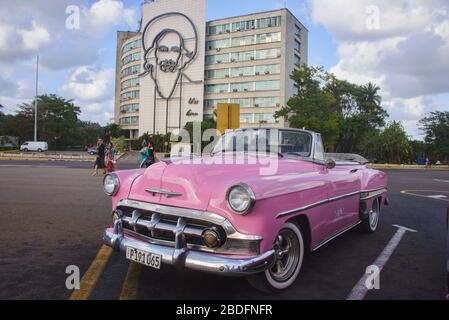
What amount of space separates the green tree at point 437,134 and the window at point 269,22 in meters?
31.2

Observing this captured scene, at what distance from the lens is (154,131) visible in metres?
77.0

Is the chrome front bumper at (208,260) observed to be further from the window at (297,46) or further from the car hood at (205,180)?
the window at (297,46)

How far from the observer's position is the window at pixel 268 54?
6700 cm

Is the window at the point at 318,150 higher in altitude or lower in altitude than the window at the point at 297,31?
lower

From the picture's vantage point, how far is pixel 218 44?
72.4 meters

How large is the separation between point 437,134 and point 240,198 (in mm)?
71937

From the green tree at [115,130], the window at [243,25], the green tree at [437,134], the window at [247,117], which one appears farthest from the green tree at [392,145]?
the green tree at [115,130]

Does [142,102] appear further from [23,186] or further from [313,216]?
[313,216]

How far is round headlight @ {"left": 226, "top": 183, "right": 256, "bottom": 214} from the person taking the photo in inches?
131

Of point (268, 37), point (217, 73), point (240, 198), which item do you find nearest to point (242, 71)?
point (217, 73)

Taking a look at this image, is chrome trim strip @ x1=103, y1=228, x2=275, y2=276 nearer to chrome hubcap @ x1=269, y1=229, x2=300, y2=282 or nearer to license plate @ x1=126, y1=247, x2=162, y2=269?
license plate @ x1=126, y1=247, x2=162, y2=269

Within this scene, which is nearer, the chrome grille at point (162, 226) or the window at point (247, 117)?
the chrome grille at point (162, 226)

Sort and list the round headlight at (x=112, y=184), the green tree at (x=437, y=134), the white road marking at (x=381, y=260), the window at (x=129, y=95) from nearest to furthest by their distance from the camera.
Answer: the white road marking at (x=381, y=260), the round headlight at (x=112, y=184), the green tree at (x=437, y=134), the window at (x=129, y=95)

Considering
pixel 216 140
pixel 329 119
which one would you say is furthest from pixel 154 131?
pixel 216 140
